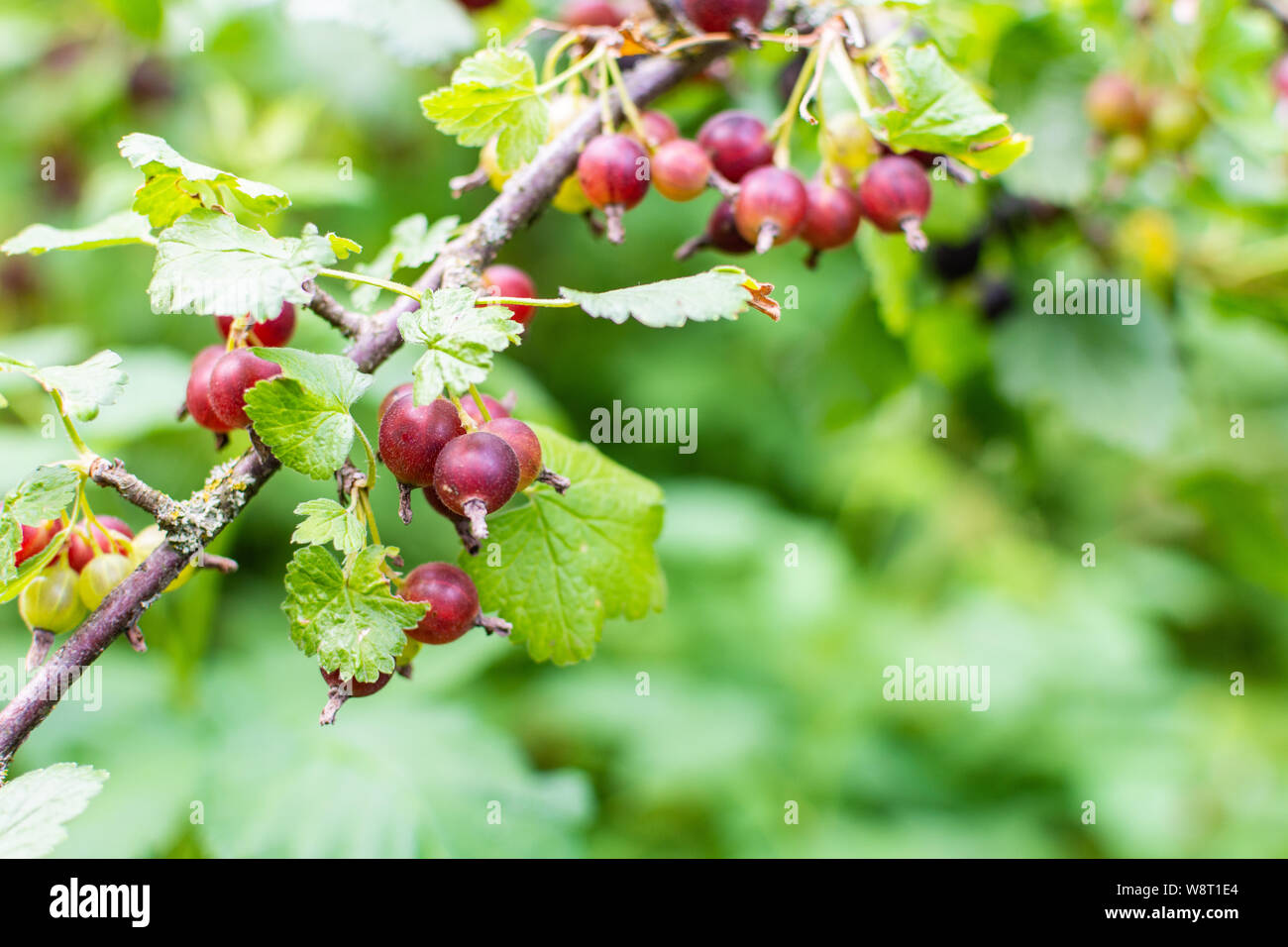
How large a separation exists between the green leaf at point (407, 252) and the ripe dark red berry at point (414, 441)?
137 millimetres

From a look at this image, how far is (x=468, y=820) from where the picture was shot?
4.13 ft

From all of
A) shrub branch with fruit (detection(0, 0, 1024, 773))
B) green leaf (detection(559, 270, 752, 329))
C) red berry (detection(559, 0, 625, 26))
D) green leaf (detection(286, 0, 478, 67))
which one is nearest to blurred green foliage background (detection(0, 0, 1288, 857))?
green leaf (detection(286, 0, 478, 67))

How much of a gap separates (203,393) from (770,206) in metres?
0.41

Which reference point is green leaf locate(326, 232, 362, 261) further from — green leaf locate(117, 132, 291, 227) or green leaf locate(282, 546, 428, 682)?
green leaf locate(282, 546, 428, 682)

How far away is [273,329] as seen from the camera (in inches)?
26.9

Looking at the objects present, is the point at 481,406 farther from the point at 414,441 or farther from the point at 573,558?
the point at 573,558

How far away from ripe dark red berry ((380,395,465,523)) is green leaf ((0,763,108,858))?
26 centimetres

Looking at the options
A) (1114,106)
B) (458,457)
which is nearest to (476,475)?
(458,457)

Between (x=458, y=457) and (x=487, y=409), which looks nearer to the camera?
(x=458, y=457)

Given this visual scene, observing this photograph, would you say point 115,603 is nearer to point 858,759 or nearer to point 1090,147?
point 1090,147

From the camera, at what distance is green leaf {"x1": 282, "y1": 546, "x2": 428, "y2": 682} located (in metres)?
0.56

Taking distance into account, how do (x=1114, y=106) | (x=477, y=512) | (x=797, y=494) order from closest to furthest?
(x=477, y=512) < (x=1114, y=106) < (x=797, y=494)

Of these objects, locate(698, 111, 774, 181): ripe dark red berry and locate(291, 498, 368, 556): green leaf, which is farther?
locate(698, 111, 774, 181): ripe dark red berry

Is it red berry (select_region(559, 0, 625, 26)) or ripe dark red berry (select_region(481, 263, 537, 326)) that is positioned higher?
red berry (select_region(559, 0, 625, 26))
